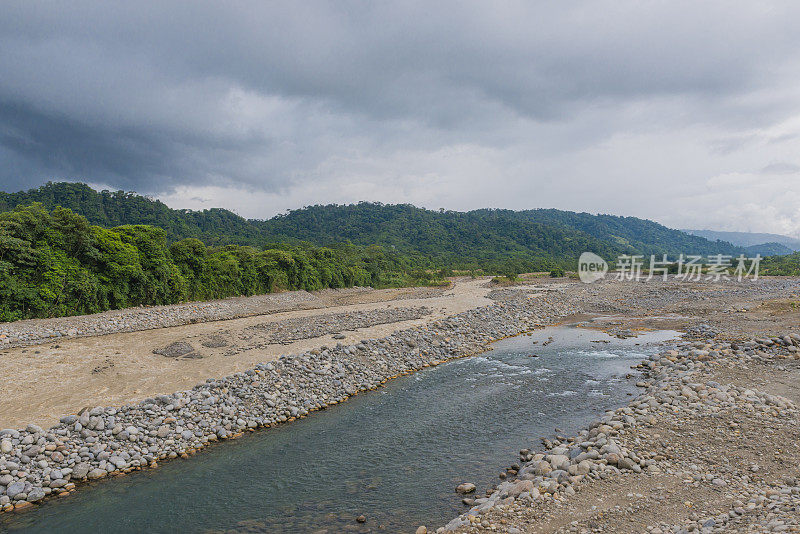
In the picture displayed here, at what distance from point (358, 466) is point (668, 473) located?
645 centimetres

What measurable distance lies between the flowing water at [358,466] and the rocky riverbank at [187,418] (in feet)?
1.51

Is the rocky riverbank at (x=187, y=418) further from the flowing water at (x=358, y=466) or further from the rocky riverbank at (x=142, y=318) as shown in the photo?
the rocky riverbank at (x=142, y=318)

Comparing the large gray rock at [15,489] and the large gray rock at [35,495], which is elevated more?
the large gray rock at [15,489]

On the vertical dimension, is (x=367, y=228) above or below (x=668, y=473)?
above

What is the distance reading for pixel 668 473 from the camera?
7.75m

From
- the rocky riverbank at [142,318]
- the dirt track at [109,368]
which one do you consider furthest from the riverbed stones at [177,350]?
the rocky riverbank at [142,318]

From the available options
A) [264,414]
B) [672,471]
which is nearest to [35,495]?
[264,414]

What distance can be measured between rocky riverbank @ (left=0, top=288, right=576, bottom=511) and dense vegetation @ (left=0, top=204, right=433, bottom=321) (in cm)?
1697

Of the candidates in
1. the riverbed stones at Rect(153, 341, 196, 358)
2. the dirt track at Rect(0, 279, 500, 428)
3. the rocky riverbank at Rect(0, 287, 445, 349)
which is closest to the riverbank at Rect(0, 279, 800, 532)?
the riverbed stones at Rect(153, 341, 196, 358)

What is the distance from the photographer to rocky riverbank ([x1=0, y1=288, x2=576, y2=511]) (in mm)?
8922

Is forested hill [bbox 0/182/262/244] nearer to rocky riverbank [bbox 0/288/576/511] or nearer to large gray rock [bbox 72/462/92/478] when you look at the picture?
rocky riverbank [bbox 0/288/576/511]

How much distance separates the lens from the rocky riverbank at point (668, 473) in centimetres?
620

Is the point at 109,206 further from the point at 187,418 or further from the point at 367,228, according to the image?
the point at 187,418

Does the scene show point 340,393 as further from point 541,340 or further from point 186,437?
point 541,340
